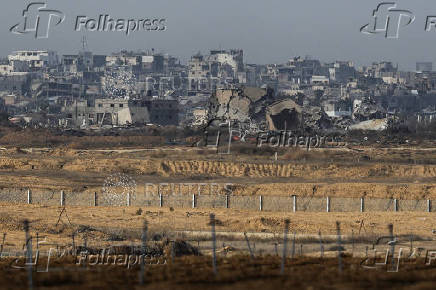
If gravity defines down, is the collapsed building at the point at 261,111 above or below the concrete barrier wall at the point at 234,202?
below

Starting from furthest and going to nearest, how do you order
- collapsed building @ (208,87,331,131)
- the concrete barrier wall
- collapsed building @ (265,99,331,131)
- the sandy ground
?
collapsed building @ (208,87,331,131) < collapsed building @ (265,99,331,131) < the sandy ground < the concrete barrier wall

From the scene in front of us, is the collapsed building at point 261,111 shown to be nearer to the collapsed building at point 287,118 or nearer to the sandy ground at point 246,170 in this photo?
the collapsed building at point 287,118

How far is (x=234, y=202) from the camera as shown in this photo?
2109 inches

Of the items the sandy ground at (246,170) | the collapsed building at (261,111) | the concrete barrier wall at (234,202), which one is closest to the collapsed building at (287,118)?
the collapsed building at (261,111)

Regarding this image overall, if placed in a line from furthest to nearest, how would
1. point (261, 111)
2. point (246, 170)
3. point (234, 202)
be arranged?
point (261, 111) < point (246, 170) < point (234, 202)

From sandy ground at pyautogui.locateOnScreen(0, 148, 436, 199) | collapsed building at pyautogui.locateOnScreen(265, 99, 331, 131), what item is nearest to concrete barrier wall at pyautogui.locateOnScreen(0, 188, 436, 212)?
sandy ground at pyautogui.locateOnScreen(0, 148, 436, 199)

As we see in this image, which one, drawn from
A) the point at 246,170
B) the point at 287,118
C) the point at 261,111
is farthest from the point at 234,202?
the point at 261,111

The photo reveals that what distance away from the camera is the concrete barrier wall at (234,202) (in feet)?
171

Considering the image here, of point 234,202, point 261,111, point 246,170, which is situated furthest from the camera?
point 261,111

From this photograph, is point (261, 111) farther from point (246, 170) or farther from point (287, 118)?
point (246, 170)

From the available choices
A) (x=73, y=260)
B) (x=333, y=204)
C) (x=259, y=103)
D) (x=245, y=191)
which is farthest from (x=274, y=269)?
(x=259, y=103)

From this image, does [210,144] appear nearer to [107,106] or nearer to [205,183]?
[205,183]

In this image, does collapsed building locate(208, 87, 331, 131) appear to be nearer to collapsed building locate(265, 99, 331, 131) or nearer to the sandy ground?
collapsed building locate(265, 99, 331, 131)

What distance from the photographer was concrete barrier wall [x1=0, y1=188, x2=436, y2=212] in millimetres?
52188
